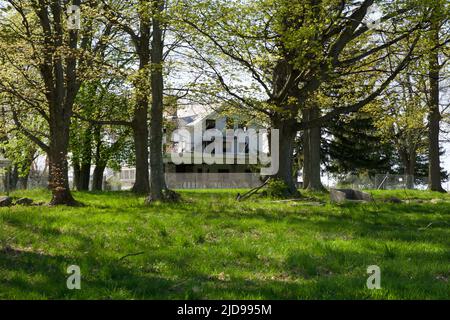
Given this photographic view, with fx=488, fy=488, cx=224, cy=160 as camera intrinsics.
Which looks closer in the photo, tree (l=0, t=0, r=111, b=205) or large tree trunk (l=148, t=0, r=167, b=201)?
tree (l=0, t=0, r=111, b=205)

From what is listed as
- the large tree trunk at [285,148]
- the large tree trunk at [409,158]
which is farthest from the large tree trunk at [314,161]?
the large tree trunk at [409,158]

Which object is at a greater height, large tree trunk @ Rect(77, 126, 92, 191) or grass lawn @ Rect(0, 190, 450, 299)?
large tree trunk @ Rect(77, 126, 92, 191)

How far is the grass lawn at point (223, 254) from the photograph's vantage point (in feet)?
18.9

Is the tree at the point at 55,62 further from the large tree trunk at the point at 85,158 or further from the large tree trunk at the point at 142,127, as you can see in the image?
the large tree trunk at the point at 85,158

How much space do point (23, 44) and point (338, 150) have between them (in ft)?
116

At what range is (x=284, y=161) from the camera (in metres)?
18.3

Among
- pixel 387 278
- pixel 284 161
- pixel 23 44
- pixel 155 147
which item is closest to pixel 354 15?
pixel 284 161

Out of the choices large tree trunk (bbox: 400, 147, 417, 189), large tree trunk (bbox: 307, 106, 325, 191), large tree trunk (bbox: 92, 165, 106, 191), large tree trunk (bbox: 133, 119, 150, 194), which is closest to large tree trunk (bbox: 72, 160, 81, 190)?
large tree trunk (bbox: 92, 165, 106, 191)

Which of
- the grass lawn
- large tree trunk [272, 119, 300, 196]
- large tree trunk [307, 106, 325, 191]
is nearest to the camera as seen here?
the grass lawn

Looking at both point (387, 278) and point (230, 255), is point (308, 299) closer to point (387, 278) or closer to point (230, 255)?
point (387, 278)

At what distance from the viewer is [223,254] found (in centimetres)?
783

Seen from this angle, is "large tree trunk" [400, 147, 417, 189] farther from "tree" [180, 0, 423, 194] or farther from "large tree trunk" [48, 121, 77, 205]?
"large tree trunk" [48, 121, 77, 205]

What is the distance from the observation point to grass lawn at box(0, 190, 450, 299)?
227 inches
